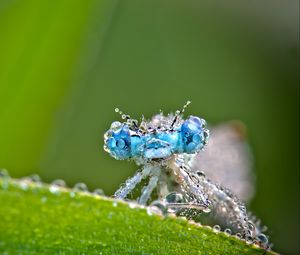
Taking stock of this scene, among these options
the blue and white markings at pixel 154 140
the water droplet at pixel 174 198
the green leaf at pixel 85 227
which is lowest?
the water droplet at pixel 174 198

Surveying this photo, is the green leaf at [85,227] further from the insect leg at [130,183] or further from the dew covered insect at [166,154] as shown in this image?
the insect leg at [130,183]

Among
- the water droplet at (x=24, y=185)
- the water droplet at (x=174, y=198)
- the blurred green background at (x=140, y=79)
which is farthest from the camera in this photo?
the blurred green background at (x=140, y=79)

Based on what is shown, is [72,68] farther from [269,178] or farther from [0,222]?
[269,178]

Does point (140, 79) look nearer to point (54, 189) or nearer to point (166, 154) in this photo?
point (166, 154)

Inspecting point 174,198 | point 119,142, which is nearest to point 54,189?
point 119,142

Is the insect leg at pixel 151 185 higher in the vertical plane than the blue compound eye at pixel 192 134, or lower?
lower

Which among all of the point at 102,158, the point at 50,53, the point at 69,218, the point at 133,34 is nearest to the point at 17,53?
the point at 50,53

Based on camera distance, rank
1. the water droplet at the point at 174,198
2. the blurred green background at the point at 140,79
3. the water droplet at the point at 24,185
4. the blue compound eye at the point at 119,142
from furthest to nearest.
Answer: the blurred green background at the point at 140,79
the water droplet at the point at 174,198
the blue compound eye at the point at 119,142
the water droplet at the point at 24,185

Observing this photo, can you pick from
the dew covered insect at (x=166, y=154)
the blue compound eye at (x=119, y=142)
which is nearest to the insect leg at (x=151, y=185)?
the dew covered insect at (x=166, y=154)
